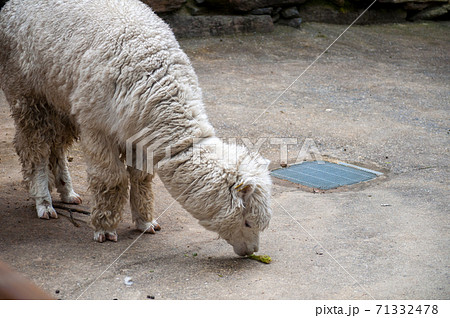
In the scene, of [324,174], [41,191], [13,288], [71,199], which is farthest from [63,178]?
[13,288]

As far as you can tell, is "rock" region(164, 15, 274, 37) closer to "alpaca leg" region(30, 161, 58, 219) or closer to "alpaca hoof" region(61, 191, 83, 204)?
"alpaca hoof" region(61, 191, 83, 204)

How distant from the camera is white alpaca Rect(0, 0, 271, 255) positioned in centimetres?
377

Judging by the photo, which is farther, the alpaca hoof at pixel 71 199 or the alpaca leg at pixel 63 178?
the alpaca hoof at pixel 71 199

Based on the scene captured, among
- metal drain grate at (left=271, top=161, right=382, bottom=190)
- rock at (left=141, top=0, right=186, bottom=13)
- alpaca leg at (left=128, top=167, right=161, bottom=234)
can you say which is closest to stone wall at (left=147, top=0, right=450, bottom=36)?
rock at (left=141, top=0, right=186, bottom=13)

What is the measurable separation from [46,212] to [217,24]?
691 centimetres

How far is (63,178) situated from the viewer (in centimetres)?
518

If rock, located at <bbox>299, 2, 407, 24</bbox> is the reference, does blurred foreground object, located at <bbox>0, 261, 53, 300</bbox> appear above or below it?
above

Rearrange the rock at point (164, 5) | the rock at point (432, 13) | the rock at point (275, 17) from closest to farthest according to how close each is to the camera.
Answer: the rock at point (164, 5) < the rock at point (275, 17) < the rock at point (432, 13)

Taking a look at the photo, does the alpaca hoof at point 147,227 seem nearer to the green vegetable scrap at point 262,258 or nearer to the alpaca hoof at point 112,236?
Result: the alpaca hoof at point 112,236

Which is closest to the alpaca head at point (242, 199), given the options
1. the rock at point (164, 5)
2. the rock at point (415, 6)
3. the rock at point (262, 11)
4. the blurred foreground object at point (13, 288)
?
the blurred foreground object at point (13, 288)

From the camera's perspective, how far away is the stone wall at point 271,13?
10.7m

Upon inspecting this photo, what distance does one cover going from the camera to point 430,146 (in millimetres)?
6422

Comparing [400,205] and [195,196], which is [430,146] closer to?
[400,205]

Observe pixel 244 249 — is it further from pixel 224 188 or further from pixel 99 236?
pixel 99 236
